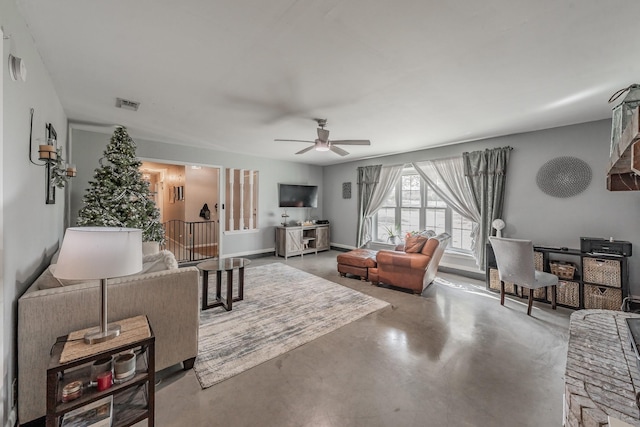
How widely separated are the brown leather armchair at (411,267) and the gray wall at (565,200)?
1.32 metres

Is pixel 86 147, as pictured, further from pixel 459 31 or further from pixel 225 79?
pixel 459 31

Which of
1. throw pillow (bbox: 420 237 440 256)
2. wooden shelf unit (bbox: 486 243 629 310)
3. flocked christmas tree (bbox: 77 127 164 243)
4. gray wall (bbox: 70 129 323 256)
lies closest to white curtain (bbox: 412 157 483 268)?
wooden shelf unit (bbox: 486 243 629 310)

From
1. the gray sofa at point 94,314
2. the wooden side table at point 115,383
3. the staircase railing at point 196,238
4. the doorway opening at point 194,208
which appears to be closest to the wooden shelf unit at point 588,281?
the gray sofa at point 94,314

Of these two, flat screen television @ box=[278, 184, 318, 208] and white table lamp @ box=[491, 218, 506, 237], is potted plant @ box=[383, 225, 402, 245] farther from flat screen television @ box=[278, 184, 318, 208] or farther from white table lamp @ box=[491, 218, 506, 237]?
flat screen television @ box=[278, 184, 318, 208]

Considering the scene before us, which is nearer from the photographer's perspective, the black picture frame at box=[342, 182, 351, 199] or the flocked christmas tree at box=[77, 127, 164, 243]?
the flocked christmas tree at box=[77, 127, 164, 243]

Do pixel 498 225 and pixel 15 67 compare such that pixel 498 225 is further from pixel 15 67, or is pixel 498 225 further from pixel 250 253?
pixel 15 67

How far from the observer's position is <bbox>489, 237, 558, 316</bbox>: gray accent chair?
298 cm

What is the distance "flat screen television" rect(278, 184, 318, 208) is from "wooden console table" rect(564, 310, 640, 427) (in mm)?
5827

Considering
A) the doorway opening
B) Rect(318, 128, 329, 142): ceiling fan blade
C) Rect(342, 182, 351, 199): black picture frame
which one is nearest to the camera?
Rect(318, 128, 329, 142): ceiling fan blade

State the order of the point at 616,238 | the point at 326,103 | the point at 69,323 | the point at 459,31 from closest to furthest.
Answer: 1. the point at 69,323
2. the point at 459,31
3. the point at 326,103
4. the point at 616,238

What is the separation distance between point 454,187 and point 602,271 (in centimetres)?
227

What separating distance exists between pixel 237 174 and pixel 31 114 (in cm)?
419

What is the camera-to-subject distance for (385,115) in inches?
130

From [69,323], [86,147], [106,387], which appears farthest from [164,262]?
[86,147]
